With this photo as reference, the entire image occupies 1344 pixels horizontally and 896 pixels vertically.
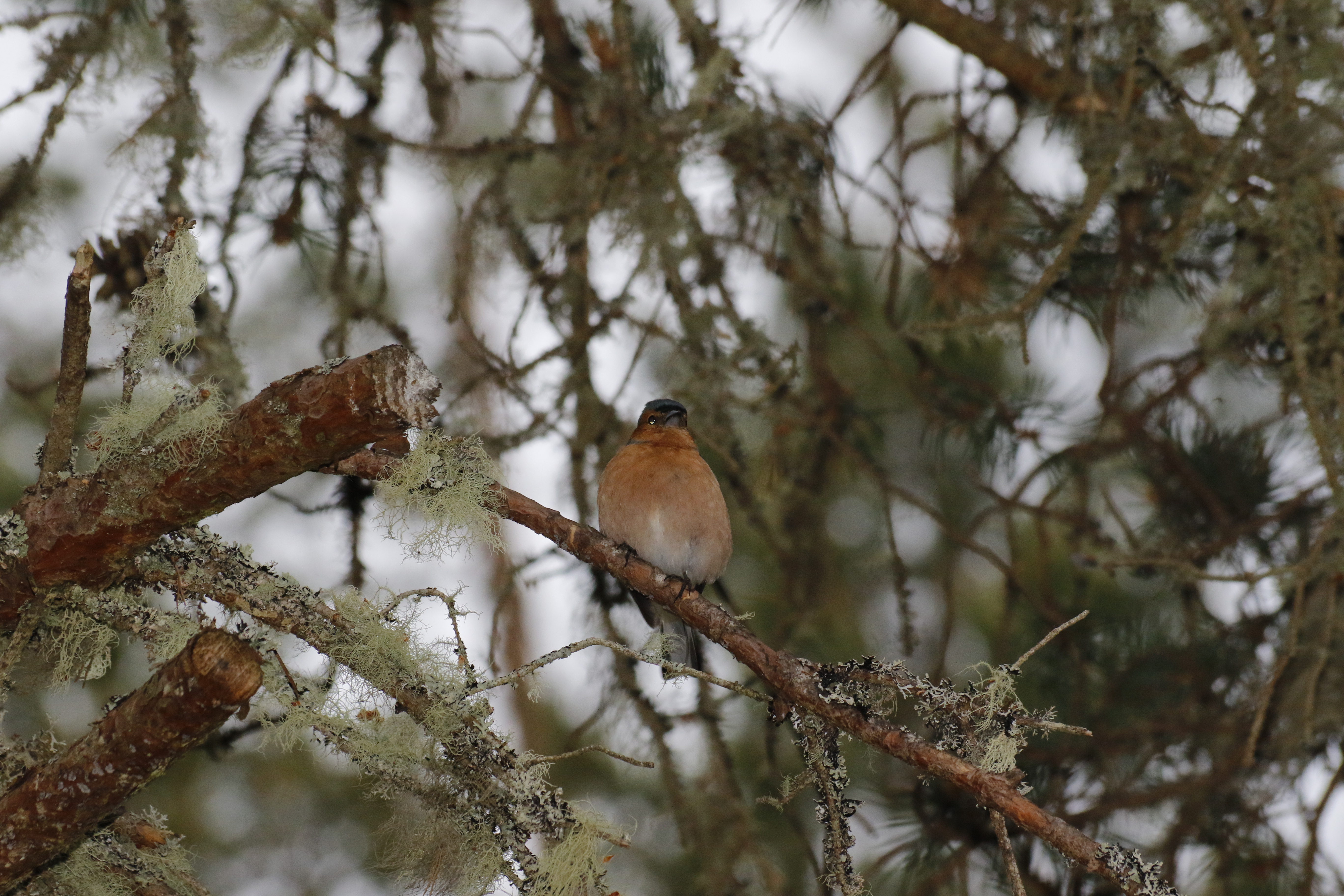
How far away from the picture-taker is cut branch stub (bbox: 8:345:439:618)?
1.87 metres

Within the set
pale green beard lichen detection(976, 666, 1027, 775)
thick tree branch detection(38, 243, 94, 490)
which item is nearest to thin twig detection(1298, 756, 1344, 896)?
pale green beard lichen detection(976, 666, 1027, 775)

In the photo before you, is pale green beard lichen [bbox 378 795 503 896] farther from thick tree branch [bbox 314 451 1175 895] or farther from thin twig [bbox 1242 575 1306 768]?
thin twig [bbox 1242 575 1306 768]

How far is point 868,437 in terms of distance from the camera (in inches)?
204

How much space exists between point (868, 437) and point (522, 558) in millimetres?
1927

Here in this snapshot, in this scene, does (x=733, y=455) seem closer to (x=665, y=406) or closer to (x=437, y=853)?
(x=665, y=406)

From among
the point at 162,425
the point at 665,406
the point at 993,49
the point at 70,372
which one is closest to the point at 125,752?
the point at 162,425

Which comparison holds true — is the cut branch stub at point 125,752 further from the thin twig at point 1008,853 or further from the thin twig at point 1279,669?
the thin twig at point 1279,669

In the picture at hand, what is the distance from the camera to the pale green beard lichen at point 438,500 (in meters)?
2.26

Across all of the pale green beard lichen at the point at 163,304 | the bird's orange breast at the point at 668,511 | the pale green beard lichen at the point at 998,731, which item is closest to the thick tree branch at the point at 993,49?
the bird's orange breast at the point at 668,511

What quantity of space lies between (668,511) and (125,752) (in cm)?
274

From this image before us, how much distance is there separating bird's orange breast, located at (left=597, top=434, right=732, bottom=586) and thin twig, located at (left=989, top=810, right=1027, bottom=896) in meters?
2.44

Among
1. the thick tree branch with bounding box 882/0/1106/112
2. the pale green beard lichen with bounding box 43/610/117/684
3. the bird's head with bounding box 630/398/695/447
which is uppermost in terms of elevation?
the thick tree branch with bounding box 882/0/1106/112

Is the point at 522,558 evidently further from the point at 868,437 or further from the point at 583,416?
the point at 868,437

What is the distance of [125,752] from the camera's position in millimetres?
1903
